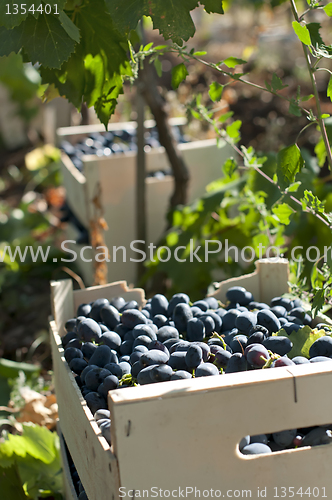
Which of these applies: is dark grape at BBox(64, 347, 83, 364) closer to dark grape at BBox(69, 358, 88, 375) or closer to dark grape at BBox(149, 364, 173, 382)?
dark grape at BBox(69, 358, 88, 375)

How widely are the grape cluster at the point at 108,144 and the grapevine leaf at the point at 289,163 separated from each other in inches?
79.2

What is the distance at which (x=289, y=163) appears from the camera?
2.85 ft

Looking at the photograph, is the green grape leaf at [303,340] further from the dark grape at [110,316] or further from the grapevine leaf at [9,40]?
the grapevine leaf at [9,40]

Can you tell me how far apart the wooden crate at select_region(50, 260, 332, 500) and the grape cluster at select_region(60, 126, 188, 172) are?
2263mm

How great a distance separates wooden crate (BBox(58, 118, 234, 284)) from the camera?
8.24ft

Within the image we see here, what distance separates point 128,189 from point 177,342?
179 cm

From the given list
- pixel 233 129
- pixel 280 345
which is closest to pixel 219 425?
pixel 280 345

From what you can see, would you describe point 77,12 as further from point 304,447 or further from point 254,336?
point 304,447

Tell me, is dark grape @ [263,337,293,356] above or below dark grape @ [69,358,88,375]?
above

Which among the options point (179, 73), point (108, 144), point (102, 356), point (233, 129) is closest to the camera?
point (102, 356)

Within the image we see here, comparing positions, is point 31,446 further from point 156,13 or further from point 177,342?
point 156,13

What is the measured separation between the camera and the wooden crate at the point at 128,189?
2512 mm

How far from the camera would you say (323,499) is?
0.75m

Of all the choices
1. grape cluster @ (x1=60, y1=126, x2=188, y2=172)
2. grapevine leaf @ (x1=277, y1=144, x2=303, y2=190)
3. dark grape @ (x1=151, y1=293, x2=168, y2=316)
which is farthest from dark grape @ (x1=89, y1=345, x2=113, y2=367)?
grape cluster @ (x1=60, y1=126, x2=188, y2=172)
